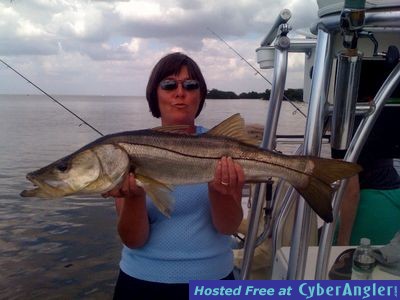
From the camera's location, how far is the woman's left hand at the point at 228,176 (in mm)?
2232

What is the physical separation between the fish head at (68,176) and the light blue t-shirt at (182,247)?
1.34ft

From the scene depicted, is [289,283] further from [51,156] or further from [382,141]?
[51,156]

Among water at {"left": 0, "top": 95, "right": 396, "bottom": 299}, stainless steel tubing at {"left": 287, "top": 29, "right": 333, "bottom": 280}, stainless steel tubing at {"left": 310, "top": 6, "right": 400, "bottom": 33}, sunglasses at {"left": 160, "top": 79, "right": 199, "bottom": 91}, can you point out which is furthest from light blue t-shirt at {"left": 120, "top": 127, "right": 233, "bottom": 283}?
water at {"left": 0, "top": 95, "right": 396, "bottom": 299}

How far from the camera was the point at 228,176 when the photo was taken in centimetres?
223

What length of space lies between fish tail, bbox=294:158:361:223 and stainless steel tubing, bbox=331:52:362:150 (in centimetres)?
18

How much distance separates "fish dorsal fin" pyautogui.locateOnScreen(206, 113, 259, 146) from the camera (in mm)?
2340

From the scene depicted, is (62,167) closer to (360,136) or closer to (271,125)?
(271,125)

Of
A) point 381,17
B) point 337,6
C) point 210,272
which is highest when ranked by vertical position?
point 337,6

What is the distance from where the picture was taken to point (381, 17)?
72.9 inches

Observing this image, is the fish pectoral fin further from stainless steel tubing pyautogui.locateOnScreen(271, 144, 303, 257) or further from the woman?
stainless steel tubing pyautogui.locateOnScreen(271, 144, 303, 257)

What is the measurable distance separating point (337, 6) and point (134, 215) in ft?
6.65

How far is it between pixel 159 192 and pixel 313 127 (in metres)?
0.82

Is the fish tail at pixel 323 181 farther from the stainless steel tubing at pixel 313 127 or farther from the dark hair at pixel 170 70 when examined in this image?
the dark hair at pixel 170 70

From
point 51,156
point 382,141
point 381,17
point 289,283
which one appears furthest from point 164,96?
point 51,156
